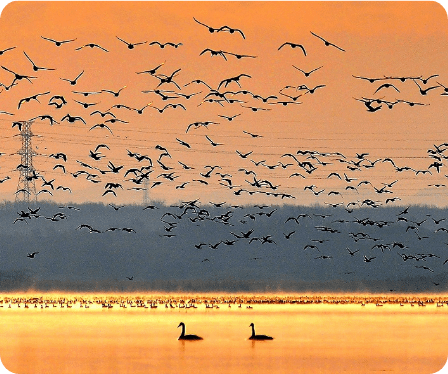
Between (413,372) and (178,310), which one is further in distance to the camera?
(178,310)

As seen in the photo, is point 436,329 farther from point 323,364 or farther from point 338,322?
point 323,364

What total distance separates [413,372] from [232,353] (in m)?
20.8

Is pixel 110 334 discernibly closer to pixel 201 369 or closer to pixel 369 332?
pixel 369 332

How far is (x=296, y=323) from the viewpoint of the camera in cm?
15650

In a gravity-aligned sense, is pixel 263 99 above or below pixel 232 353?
above

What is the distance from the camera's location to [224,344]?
367 ft

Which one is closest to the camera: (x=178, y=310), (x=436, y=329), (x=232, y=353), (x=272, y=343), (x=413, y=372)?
(x=413, y=372)

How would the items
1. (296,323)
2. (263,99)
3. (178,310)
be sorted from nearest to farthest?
(263,99) < (296,323) < (178,310)

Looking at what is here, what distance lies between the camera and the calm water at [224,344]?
89.9 m

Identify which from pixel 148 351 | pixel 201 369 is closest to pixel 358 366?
pixel 201 369

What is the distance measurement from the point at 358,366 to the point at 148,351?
23079 millimetres

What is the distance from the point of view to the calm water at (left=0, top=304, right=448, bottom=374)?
89.9m

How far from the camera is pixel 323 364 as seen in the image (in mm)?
91750

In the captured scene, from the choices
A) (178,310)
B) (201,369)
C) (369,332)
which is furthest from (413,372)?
(178,310)
